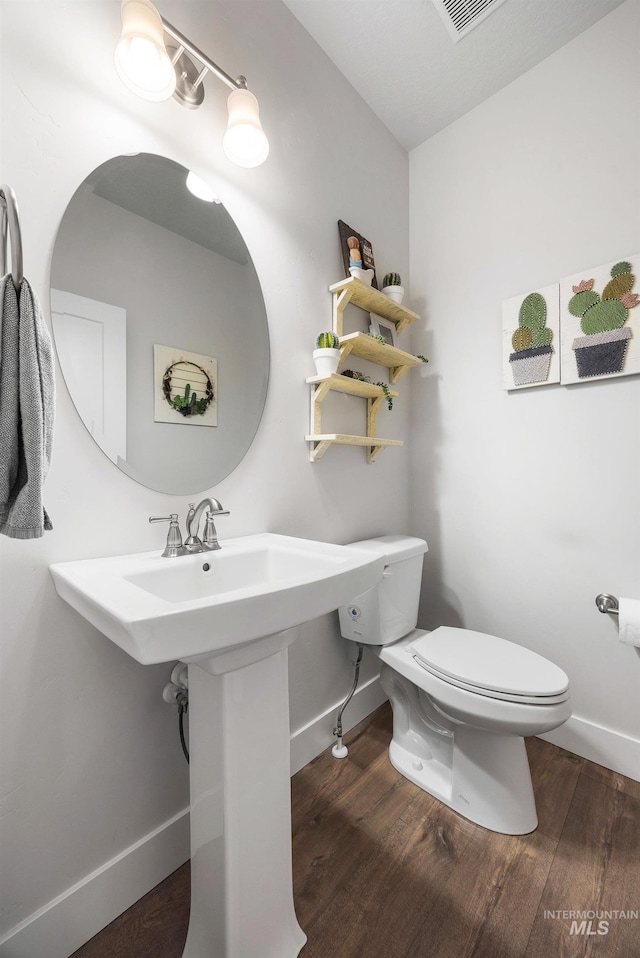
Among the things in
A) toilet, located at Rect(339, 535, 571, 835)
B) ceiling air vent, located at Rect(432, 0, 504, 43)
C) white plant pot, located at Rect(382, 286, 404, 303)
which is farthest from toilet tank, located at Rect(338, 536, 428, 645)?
ceiling air vent, located at Rect(432, 0, 504, 43)

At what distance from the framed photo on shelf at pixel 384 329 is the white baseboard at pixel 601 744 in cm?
165

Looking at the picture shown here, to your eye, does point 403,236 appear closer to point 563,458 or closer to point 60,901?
point 563,458

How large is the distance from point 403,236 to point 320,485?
4.37 feet

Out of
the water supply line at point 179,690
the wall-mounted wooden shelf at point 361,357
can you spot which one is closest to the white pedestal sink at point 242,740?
the water supply line at point 179,690

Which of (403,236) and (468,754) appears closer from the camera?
(468,754)

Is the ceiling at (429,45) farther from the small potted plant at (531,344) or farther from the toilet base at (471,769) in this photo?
the toilet base at (471,769)

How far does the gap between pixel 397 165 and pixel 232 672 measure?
223 centimetres

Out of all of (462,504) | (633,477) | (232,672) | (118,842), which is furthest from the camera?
(462,504)

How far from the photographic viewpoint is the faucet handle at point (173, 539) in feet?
3.24

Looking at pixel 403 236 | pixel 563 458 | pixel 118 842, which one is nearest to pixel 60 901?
pixel 118 842

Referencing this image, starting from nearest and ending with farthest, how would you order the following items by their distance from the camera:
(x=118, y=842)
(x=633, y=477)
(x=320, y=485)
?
1. (x=118, y=842)
2. (x=633, y=477)
3. (x=320, y=485)

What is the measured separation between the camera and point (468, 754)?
4.03ft

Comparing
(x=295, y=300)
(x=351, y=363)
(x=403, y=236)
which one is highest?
(x=403, y=236)

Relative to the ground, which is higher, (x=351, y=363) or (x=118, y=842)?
(x=351, y=363)
